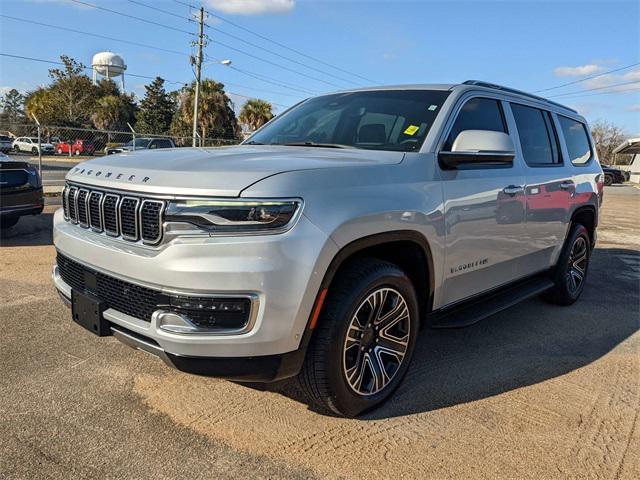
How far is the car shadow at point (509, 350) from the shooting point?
129 inches

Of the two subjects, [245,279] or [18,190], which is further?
[18,190]

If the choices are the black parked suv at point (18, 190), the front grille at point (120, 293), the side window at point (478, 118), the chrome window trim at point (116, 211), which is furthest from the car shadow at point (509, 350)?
the black parked suv at point (18, 190)

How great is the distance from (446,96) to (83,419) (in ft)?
9.99

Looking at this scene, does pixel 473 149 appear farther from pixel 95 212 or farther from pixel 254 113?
pixel 254 113

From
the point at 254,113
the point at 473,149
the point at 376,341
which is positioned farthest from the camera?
the point at 254,113

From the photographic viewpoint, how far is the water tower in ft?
225

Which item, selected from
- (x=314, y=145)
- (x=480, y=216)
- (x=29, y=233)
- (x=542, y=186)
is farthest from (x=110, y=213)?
(x=29, y=233)

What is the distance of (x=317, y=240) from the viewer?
244cm

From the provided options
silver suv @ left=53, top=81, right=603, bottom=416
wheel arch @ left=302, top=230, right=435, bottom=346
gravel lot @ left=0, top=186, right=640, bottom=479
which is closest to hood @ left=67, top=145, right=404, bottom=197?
silver suv @ left=53, top=81, right=603, bottom=416

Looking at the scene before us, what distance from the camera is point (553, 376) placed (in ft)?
12.0

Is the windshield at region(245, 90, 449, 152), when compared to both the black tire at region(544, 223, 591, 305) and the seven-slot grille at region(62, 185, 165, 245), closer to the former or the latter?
the seven-slot grille at region(62, 185, 165, 245)

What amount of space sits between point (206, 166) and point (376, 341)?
1368 millimetres

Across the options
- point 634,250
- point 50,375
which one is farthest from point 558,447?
point 634,250

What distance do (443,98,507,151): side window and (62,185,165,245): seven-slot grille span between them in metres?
1.90
